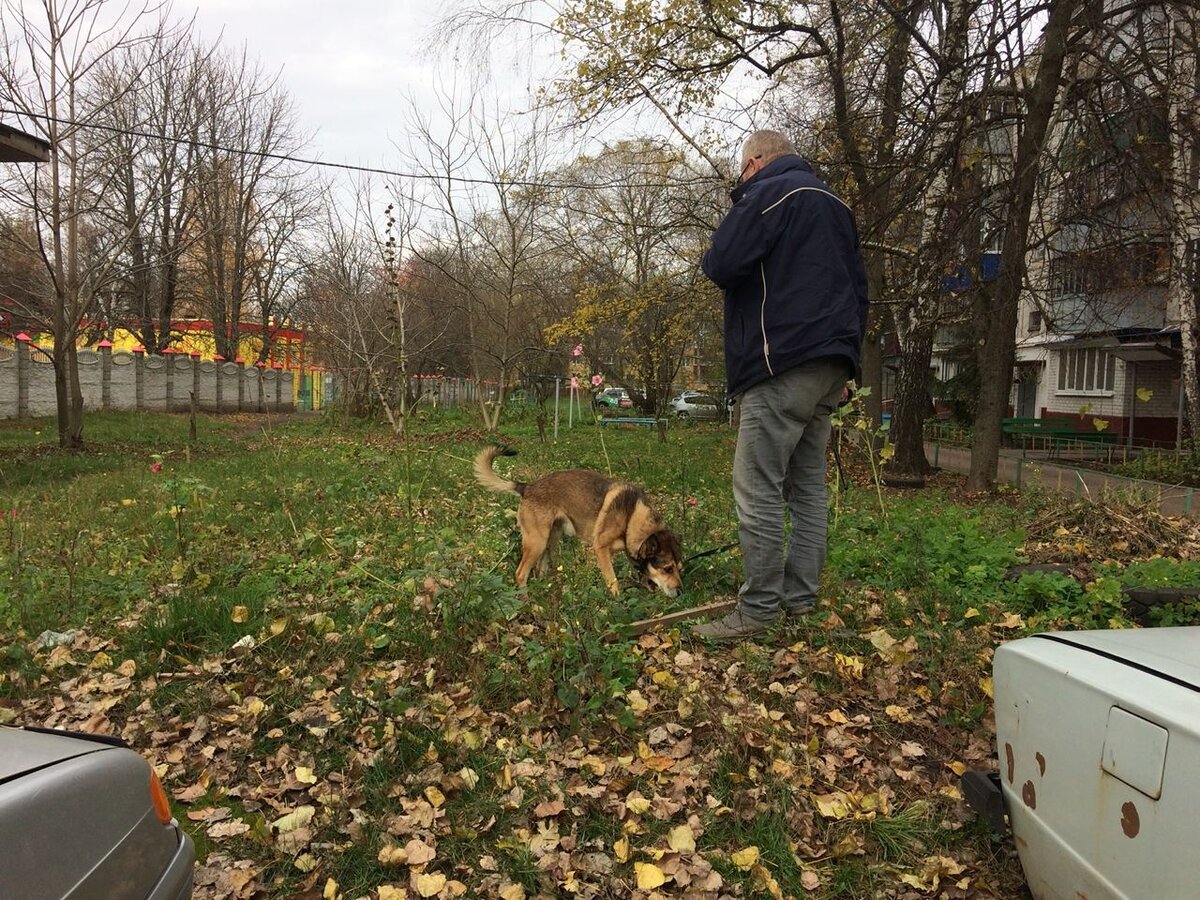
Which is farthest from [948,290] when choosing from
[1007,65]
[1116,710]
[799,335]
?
[1116,710]

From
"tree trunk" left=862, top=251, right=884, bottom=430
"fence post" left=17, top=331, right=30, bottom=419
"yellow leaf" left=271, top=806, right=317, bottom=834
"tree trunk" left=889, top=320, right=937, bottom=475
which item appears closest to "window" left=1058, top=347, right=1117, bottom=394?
"tree trunk" left=862, top=251, right=884, bottom=430

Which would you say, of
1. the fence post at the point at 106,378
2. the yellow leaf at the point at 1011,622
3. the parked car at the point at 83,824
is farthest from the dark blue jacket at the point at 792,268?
the fence post at the point at 106,378

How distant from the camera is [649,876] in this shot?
231cm

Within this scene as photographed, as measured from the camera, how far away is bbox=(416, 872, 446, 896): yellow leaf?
2.29m

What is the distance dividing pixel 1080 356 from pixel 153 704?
2870 cm

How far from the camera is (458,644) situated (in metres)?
3.70

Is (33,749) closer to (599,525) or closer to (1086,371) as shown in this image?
(599,525)

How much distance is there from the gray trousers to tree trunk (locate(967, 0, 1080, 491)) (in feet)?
21.2

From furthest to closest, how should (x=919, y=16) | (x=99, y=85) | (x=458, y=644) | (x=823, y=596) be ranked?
(x=99, y=85) → (x=919, y=16) → (x=823, y=596) → (x=458, y=644)

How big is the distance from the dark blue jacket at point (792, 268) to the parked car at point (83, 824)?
2696 millimetres

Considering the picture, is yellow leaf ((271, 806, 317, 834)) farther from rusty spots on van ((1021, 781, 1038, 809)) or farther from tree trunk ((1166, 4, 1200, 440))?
tree trunk ((1166, 4, 1200, 440))

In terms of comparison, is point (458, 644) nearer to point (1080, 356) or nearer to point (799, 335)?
point (799, 335)

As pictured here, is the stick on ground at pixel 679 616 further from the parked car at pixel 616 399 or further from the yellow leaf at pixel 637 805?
the parked car at pixel 616 399

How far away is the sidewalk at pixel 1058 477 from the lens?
744 cm
